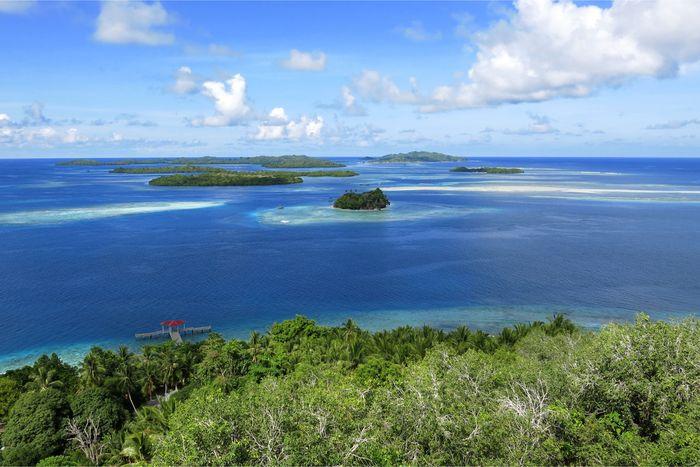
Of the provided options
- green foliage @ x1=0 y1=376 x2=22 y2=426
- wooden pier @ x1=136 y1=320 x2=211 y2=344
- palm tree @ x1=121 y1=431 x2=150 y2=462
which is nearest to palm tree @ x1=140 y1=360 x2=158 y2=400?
palm tree @ x1=121 y1=431 x2=150 y2=462

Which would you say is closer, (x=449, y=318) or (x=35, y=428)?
Result: (x=35, y=428)

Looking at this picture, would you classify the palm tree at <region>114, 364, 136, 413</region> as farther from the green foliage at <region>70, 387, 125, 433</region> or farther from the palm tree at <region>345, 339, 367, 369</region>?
the palm tree at <region>345, 339, 367, 369</region>

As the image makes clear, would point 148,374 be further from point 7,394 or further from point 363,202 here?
point 363,202

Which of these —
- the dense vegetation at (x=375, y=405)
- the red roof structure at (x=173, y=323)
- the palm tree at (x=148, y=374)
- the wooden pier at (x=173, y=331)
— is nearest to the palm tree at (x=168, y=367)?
the dense vegetation at (x=375, y=405)

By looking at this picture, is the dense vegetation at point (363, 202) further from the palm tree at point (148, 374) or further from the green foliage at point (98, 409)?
the green foliage at point (98, 409)

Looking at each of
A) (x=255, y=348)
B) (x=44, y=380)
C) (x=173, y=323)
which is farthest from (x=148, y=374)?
(x=173, y=323)
